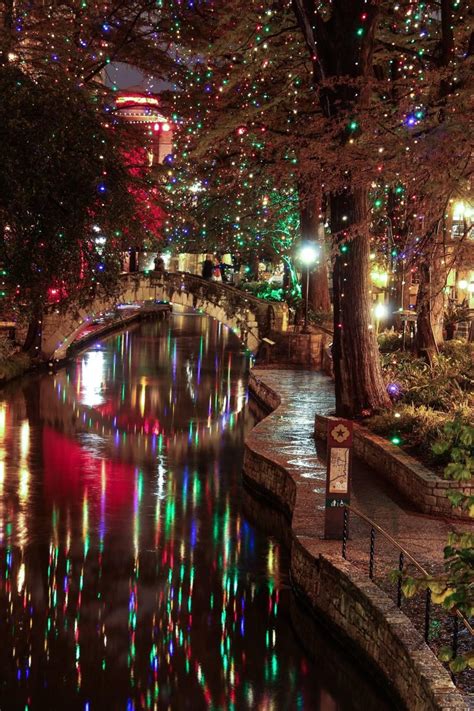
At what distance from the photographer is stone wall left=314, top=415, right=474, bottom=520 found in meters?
13.8

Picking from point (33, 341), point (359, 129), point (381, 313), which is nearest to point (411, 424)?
point (359, 129)

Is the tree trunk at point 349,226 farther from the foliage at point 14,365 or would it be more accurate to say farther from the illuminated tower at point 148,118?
the foliage at point 14,365

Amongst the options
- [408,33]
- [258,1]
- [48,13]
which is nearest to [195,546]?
[258,1]

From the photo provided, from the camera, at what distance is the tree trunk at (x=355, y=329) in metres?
19.4

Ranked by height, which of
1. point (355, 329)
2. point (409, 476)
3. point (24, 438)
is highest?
point (355, 329)

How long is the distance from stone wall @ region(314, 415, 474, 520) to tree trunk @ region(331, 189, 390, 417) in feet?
2.92

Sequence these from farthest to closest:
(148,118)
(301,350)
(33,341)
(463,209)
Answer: (148,118) < (33,341) < (301,350) < (463,209)

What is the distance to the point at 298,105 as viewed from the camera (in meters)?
30.5

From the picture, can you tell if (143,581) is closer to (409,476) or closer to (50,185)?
(409,476)

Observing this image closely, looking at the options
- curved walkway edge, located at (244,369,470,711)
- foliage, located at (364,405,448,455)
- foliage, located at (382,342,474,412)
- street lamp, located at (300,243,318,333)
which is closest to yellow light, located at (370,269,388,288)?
street lamp, located at (300,243,318,333)

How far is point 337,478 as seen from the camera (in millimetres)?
12492

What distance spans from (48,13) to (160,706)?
21.8 meters

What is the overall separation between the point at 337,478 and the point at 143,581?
11.0ft

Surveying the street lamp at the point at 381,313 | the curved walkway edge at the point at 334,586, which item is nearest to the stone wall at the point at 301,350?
the street lamp at the point at 381,313
